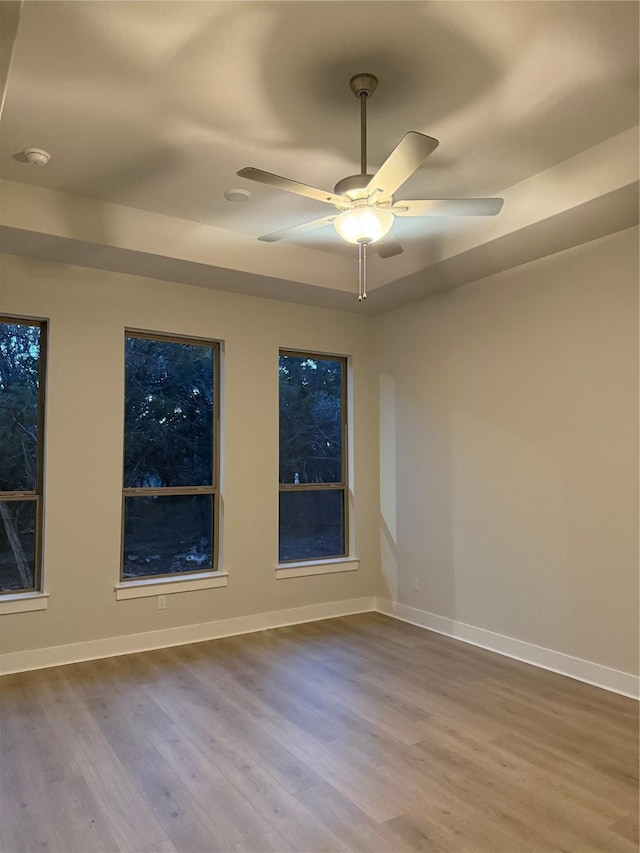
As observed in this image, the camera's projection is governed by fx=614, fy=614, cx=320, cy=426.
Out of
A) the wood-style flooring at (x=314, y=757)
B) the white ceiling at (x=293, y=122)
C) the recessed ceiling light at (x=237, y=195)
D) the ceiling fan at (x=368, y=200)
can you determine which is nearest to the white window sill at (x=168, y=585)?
the wood-style flooring at (x=314, y=757)

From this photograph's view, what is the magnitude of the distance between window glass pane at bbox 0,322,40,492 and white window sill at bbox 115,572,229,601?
0.96 meters

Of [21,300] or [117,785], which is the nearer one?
[117,785]

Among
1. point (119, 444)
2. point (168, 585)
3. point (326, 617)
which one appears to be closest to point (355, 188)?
point (119, 444)

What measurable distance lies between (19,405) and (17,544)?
0.93 metres

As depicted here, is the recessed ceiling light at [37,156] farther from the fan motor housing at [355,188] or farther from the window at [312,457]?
the window at [312,457]

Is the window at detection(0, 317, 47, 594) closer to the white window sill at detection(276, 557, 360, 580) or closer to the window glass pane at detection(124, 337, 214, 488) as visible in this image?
the window glass pane at detection(124, 337, 214, 488)

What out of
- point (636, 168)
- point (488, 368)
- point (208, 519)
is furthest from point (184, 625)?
point (636, 168)

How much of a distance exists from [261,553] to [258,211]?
263 cm

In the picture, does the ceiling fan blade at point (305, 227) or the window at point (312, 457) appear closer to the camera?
the ceiling fan blade at point (305, 227)

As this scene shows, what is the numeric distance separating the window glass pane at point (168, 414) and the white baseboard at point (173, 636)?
43.0 inches

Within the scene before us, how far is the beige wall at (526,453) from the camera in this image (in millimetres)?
3639

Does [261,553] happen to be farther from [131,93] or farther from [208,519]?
[131,93]

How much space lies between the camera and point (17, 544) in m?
4.10

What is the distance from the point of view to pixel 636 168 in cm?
306
